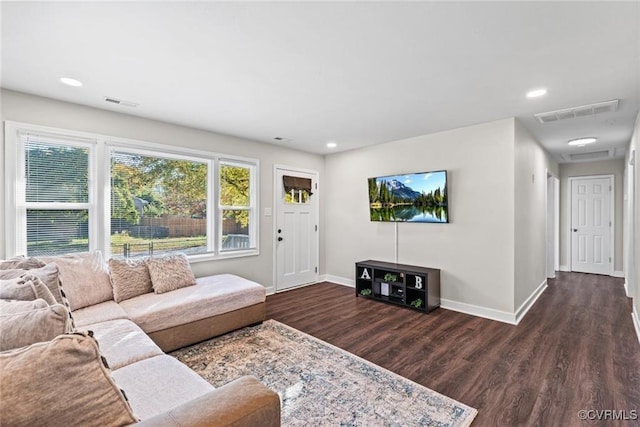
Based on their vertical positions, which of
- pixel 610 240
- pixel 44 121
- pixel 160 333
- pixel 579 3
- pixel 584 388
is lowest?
pixel 584 388

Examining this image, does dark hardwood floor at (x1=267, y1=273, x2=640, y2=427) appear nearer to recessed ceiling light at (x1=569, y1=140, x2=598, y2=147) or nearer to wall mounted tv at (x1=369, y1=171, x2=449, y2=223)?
wall mounted tv at (x1=369, y1=171, x2=449, y2=223)

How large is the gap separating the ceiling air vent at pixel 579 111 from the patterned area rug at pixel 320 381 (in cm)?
308

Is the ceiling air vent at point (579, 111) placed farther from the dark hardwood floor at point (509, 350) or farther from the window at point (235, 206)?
the window at point (235, 206)

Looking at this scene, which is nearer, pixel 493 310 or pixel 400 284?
pixel 493 310

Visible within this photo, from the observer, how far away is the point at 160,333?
8.41 ft

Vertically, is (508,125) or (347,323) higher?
(508,125)

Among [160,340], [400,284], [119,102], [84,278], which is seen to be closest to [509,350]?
[400,284]

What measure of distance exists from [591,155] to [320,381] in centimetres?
633

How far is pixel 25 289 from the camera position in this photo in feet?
5.09

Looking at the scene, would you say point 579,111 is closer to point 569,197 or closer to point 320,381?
point 320,381

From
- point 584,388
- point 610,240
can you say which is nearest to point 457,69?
point 584,388

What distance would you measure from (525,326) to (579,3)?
10.1ft

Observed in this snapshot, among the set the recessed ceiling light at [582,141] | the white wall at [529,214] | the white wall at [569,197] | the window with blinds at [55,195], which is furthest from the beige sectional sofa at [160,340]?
the white wall at [569,197]

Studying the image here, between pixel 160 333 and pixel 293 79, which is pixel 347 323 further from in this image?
pixel 293 79
